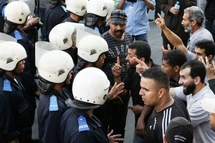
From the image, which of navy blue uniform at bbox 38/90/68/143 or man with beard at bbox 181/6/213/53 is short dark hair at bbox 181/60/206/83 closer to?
navy blue uniform at bbox 38/90/68/143

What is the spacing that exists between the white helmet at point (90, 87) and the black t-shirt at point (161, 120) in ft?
1.60

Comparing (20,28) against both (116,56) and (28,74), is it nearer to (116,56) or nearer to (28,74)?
(28,74)

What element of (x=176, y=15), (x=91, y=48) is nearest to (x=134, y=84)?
(x=91, y=48)

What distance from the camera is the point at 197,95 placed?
335cm

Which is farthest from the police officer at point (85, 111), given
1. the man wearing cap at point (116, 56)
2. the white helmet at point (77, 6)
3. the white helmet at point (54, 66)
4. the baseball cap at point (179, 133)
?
the white helmet at point (77, 6)

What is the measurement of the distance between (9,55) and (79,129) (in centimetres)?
143

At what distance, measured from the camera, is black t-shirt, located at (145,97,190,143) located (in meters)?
3.00

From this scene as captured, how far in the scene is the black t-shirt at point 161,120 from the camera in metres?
3.00

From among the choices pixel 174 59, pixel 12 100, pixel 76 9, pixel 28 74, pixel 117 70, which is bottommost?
pixel 28 74

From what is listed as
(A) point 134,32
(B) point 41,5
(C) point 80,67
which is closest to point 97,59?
(C) point 80,67

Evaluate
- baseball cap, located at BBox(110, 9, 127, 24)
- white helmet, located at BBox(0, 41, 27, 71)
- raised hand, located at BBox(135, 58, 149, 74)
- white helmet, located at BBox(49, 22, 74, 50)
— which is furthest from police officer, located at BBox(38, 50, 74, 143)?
baseball cap, located at BBox(110, 9, 127, 24)

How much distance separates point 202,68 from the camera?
342 cm

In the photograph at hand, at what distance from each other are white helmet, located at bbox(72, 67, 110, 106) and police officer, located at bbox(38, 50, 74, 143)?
349mm

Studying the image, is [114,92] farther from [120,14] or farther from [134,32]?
[134,32]
